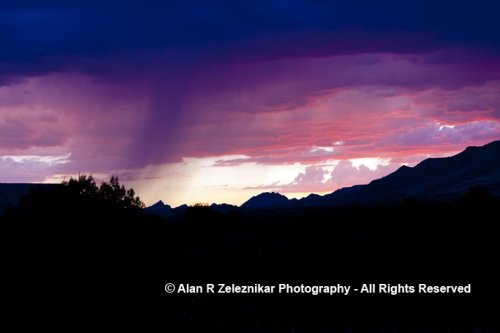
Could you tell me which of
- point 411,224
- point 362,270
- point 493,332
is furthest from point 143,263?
point 411,224

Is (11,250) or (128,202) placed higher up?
(128,202)

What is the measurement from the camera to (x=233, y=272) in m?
24.3

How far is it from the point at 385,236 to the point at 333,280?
42.1 ft

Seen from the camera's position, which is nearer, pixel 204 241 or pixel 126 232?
pixel 126 232

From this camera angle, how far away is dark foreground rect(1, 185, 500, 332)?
16344 mm

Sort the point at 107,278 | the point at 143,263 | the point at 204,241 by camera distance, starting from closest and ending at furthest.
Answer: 1. the point at 107,278
2. the point at 143,263
3. the point at 204,241

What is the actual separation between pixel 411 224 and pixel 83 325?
25959mm

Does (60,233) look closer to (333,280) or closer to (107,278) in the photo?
(107,278)

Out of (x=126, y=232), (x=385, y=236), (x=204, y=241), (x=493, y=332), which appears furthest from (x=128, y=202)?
(x=493, y=332)

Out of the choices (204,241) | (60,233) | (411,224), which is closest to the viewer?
(60,233)

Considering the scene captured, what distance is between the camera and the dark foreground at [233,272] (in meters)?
16.3

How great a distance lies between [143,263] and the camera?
25.3 metres

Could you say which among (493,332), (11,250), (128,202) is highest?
(128,202)

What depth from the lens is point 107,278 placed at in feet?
68.7
